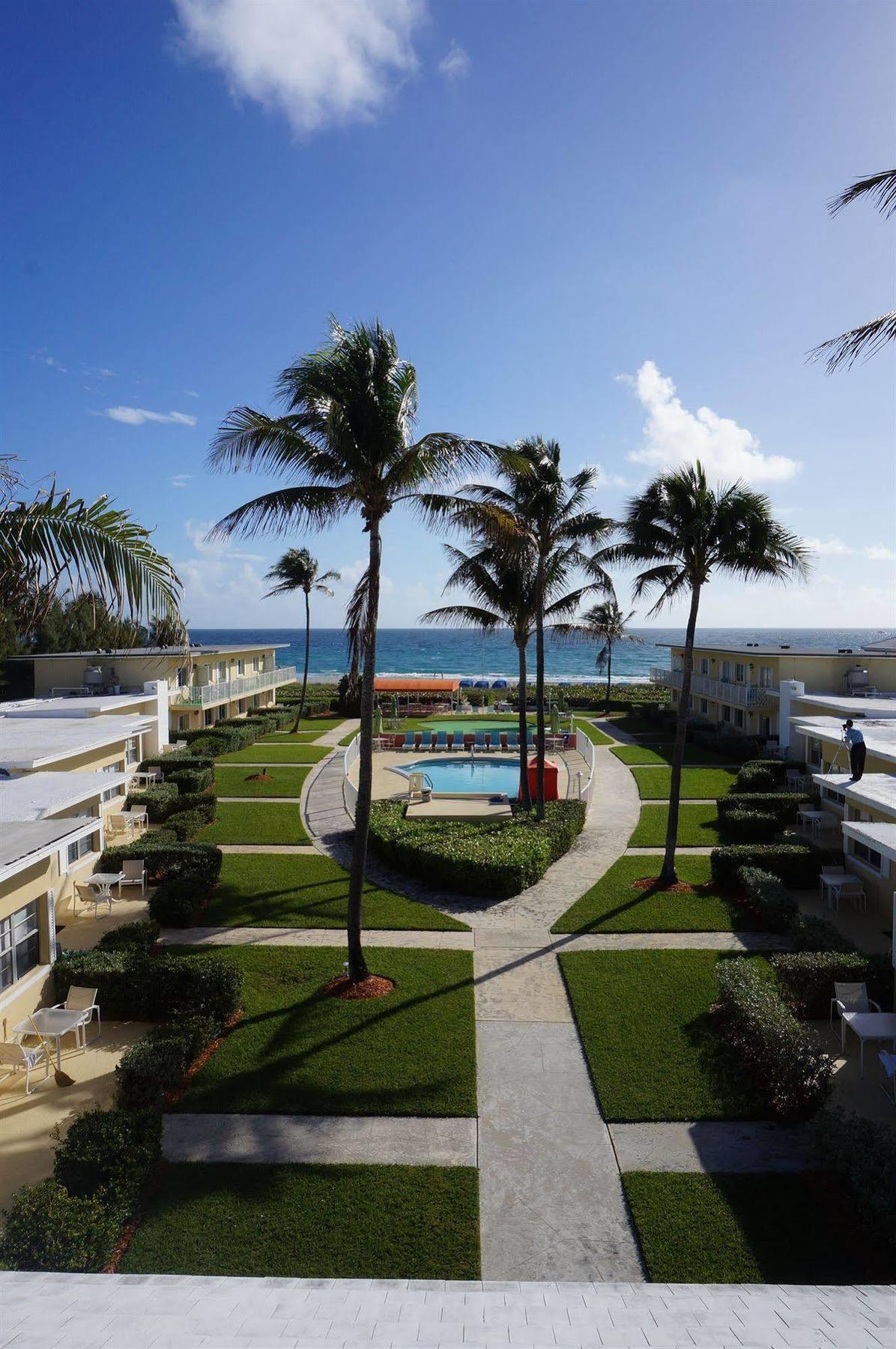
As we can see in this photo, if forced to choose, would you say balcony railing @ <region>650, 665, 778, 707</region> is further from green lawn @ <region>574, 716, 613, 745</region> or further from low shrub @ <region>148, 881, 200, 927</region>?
low shrub @ <region>148, 881, 200, 927</region>

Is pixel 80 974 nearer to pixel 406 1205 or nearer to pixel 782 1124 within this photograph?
pixel 406 1205

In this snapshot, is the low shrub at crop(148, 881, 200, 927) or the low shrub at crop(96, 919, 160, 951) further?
the low shrub at crop(148, 881, 200, 927)

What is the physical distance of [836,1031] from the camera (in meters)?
10.7

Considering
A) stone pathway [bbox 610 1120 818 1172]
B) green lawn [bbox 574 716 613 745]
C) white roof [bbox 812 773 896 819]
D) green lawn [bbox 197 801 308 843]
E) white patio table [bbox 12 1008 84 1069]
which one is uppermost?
white roof [bbox 812 773 896 819]

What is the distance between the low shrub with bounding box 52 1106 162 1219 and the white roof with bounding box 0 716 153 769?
9.59 m

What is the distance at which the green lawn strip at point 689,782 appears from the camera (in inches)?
1016

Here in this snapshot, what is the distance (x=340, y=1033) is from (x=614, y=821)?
13919mm

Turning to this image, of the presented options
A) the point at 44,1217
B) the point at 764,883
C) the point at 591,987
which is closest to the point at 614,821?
the point at 764,883

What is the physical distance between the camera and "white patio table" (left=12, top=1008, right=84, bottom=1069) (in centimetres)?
966

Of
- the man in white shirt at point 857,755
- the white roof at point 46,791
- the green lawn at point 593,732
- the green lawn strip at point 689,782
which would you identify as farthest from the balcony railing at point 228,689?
the man in white shirt at point 857,755

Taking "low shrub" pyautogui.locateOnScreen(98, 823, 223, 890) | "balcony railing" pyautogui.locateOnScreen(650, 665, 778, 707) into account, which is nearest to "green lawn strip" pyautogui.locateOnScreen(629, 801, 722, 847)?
"balcony railing" pyautogui.locateOnScreen(650, 665, 778, 707)

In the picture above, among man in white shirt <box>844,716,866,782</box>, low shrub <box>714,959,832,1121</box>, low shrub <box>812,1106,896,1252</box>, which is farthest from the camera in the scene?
man in white shirt <box>844,716,866,782</box>

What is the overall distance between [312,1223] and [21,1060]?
16.5 ft

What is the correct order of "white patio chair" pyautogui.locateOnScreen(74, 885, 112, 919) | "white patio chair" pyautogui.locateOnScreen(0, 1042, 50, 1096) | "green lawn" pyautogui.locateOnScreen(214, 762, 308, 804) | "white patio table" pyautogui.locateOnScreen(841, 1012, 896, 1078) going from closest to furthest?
"white patio chair" pyautogui.locateOnScreen(0, 1042, 50, 1096)
"white patio table" pyautogui.locateOnScreen(841, 1012, 896, 1078)
"white patio chair" pyautogui.locateOnScreen(74, 885, 112, 919)
"green lawn" pyautogui.locateOnScreen(214, 762, 308, 804)
